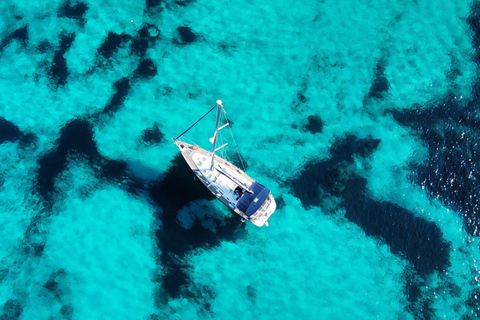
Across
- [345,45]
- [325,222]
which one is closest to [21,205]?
[325,222]

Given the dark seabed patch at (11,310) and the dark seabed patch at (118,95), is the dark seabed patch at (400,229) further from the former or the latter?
the dark seabed patch at (11,310)

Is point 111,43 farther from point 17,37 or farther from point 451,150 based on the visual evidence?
point 451,150

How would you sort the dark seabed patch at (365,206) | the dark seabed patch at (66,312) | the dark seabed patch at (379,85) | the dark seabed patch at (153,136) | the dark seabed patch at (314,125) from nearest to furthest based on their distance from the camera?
the dark seabed patch at (66,312) < the dark seabed patch at (365,206) < the dark seabed patch at (153,136) < the dark seabed patch at (314,125) < the dark seabed patch at (379,85)

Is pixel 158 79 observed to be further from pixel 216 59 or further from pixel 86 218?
pixel 86 218

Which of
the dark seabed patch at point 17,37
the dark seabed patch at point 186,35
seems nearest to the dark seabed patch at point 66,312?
the dark seabed patch at point 17,37

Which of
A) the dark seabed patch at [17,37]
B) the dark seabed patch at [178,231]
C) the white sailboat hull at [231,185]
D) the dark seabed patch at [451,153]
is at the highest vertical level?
the dark seabed patch at [451,153]

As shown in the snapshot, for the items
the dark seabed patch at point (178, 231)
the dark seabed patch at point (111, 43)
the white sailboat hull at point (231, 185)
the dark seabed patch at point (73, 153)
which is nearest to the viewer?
the white sailboat hull at point (231, 185)
